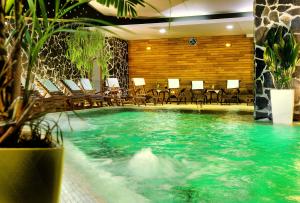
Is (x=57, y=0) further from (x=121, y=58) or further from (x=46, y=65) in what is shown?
(x=121, y=58)

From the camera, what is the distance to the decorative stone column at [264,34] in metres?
8.52

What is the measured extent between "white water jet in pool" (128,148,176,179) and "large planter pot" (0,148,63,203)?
2.53m

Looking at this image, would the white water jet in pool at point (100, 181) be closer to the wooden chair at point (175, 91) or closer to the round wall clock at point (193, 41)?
the wooden chair at point (175, 91)

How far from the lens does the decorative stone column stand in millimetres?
8516

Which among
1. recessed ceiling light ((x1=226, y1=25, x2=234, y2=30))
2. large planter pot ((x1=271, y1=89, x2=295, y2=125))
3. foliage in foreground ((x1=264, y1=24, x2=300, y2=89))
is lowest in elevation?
large planter pot ((x1=271, y1=89, x2=295, y2=125))

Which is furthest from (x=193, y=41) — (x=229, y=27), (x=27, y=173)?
(x=27, y=173)

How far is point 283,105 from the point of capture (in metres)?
8.21

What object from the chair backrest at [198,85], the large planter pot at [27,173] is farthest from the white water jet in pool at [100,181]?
the chair backrest at [198,85]

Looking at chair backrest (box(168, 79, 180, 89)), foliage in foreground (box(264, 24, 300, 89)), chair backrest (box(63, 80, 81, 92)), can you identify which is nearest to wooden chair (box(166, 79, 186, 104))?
chair backrest (box(168, 79, 180, 89))

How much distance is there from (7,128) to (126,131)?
19.3ft

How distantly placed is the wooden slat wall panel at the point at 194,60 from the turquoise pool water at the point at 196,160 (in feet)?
26.3

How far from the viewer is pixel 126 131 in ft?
24.0

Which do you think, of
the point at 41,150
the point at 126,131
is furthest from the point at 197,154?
the point at 41,150

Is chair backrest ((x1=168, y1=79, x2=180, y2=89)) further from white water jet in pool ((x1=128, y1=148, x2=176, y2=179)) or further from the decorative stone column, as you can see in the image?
white water jet in pool ((x1=128, y1=148, x2=176, y2=179))
